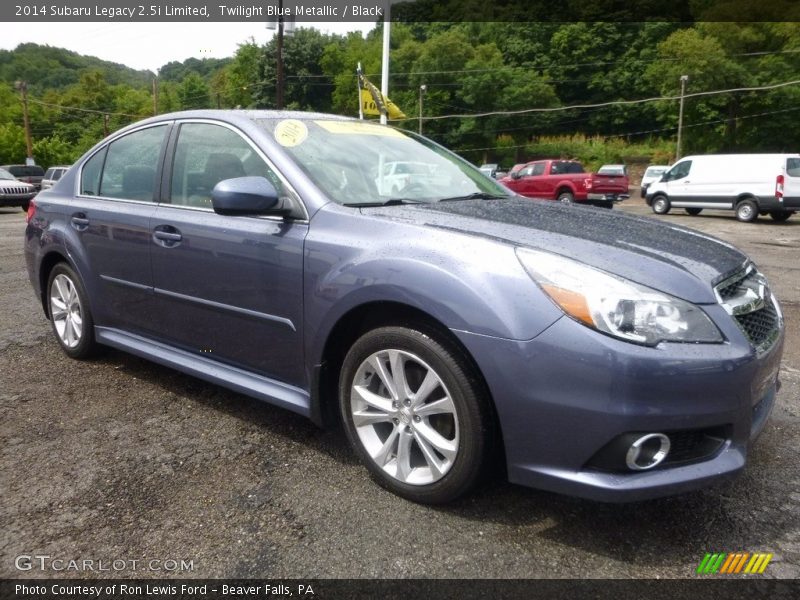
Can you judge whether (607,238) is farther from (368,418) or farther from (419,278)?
(368,418)

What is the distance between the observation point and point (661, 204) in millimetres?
21188

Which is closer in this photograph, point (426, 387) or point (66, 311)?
point (426, 387)

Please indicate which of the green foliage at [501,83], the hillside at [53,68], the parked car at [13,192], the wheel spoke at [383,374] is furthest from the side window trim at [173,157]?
the hillside at [53,68]

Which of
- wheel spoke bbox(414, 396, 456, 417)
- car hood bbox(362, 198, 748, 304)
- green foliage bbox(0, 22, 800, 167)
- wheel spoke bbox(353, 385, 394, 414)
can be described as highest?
green foliage bbox(0, 22, 800, 167)

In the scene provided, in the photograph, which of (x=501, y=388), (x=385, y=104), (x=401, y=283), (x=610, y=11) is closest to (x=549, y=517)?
(x=501, y=388)

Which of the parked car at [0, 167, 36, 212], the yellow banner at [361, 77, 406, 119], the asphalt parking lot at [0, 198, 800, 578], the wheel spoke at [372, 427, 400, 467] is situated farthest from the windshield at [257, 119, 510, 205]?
the parked car at [0, 167, 36, 212]

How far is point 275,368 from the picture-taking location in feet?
9.94

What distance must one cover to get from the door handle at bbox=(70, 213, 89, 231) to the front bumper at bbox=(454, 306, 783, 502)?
111 inches

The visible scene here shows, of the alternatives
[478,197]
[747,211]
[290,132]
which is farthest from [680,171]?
[290,132]

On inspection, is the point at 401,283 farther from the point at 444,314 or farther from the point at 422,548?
the point at 422,548

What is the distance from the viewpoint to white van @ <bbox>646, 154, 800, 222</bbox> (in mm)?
17359

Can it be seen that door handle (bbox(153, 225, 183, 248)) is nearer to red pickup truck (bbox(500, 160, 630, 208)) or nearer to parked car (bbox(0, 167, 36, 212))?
red pickup truck (bbox(500, 160, 630, 208))

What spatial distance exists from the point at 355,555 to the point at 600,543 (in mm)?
865

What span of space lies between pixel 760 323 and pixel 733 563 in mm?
887
